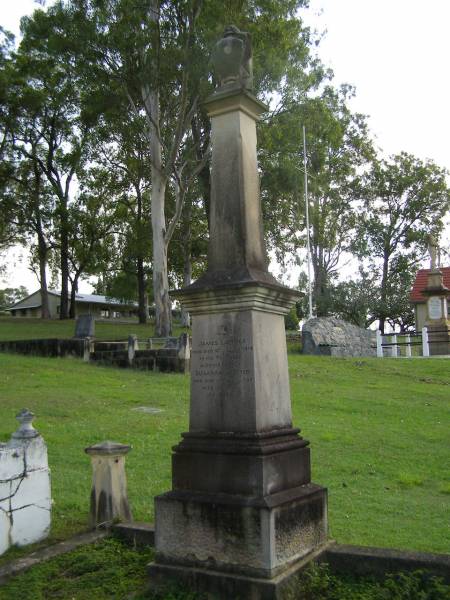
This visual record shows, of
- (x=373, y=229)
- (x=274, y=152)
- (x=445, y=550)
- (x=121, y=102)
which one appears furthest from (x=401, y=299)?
(x=445, y=550)

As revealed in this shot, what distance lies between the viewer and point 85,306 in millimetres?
69688

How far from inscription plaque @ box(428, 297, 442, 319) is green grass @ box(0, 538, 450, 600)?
983 inches

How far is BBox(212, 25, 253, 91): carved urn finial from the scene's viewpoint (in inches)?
210

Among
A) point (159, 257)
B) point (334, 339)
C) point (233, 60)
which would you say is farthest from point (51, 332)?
point (233, 60)

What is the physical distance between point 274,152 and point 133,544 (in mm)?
23373

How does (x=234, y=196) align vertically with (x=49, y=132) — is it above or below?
below

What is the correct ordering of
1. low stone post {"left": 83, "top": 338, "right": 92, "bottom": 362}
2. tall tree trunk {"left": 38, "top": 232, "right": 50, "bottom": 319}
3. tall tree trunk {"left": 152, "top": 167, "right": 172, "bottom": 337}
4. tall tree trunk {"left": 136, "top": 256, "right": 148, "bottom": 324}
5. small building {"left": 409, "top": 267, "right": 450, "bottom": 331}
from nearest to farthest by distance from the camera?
low stone post {"left": 83, "top": 338, "right": 92, "bottom": 362}, tall tree trunk {"left": 152, "top": 167, "right": 172, "bottom": 337}, small building {"left": 409, "top": 267, "right": 450, "bottom": 331}, tall tree trunk {"left": 38, "top": 232, "right": 50, "bottom": 319}, tall tree trunk {"left": 136, "top": 256, "right": 148, "bottom": 324}

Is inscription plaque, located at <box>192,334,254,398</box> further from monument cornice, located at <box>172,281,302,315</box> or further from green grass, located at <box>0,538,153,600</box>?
green grass, located at <box>0,538,153,600</box>

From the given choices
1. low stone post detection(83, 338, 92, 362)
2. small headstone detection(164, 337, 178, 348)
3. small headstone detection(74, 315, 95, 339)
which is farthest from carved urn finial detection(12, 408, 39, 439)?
small headstone detection(74, 315, 95, 339)

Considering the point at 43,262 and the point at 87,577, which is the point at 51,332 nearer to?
the point at 43,262

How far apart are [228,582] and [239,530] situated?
1.16ft

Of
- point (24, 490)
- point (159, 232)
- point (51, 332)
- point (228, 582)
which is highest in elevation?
point (159, 232)

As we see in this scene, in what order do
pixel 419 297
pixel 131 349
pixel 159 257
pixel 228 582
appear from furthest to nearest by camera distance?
pixel 419 297
pixel 159 257
pixel 131 349
pixel 228 582

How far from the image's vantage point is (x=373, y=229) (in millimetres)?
43812
